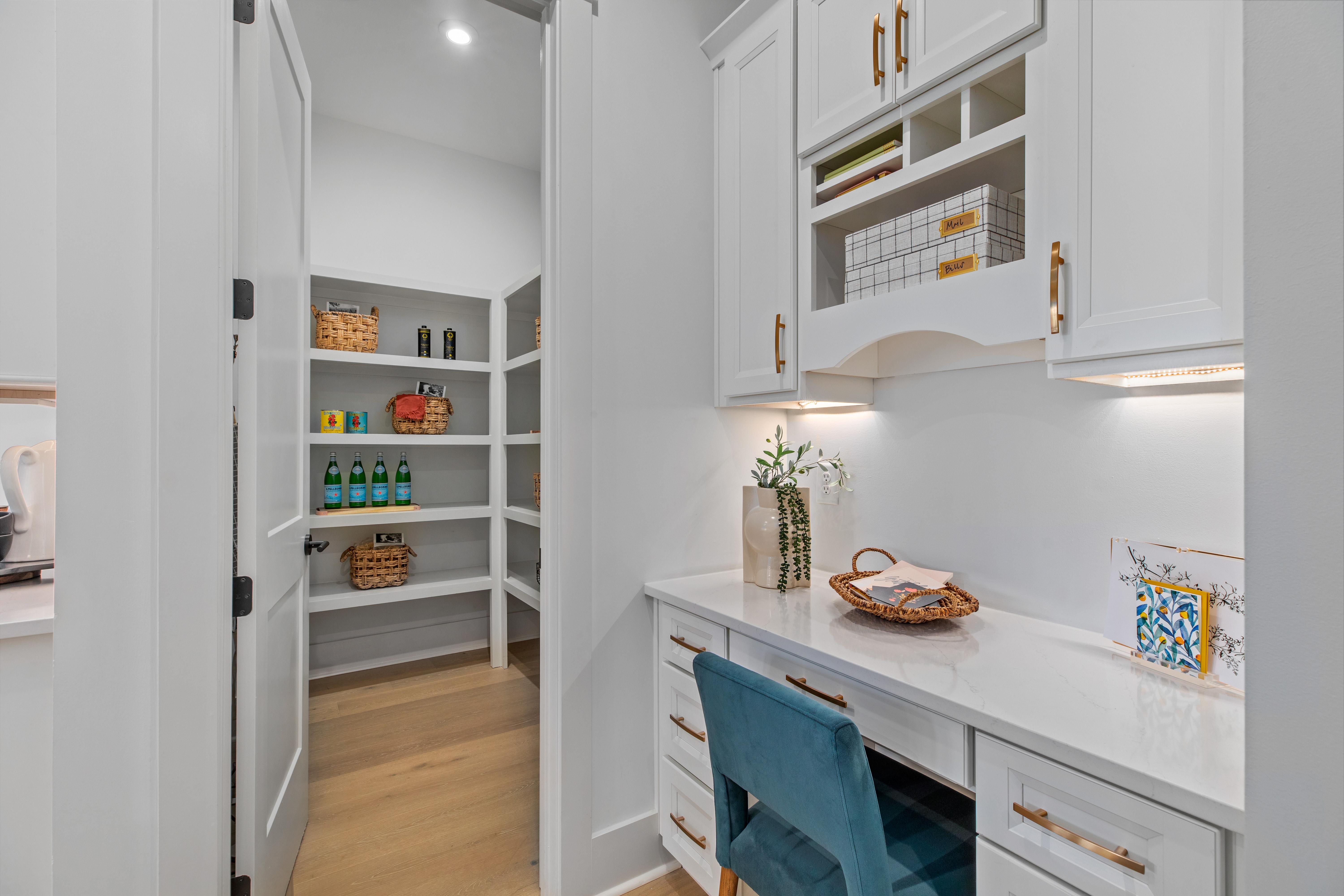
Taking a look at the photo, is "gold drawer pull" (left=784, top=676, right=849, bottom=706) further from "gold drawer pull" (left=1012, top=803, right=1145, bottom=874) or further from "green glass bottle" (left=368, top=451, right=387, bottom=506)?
"green glass bottle" (left=368, top=451, right=387, bottom=506)

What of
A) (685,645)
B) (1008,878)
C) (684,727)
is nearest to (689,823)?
(684,727)

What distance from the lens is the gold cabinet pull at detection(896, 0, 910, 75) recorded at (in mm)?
1343

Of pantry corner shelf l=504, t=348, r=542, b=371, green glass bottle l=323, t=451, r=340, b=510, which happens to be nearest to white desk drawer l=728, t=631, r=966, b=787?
pantry corner shelf l=504, t=348, r=542, b=371

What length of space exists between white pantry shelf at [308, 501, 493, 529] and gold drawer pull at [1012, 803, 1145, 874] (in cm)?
280

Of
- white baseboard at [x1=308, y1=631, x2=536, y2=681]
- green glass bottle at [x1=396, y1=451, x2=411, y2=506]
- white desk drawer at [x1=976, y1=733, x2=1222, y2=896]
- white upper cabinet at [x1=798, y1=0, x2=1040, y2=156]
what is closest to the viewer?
white desk drawer at [x1=976, y1=733, x2=1222, y2=896]

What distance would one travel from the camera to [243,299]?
1.32 meters

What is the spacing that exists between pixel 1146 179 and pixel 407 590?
10.9 ft

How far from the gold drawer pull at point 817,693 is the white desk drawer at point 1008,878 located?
31cm

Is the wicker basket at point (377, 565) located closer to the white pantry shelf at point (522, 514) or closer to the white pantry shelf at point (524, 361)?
the white pantry shelf at point (522, 514)

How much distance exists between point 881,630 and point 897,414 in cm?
68

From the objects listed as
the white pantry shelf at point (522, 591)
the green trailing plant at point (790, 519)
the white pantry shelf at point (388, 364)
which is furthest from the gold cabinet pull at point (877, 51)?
the white pantry shelf at point (388, 364)

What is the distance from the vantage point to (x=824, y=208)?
5.17 ft

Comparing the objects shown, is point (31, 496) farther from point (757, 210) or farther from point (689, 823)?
point (757, 210)

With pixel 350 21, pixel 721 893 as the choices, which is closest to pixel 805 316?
pixel 721 893
